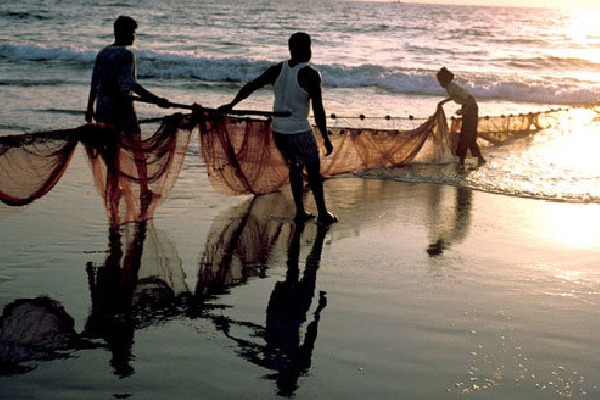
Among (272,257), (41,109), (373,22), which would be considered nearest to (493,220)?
(272,257)

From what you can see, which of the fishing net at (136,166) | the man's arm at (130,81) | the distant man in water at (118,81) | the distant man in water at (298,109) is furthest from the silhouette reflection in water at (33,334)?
the distant man in water at (298,109)

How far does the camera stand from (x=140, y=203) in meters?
7.79

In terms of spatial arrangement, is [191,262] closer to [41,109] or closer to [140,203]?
[140,203]

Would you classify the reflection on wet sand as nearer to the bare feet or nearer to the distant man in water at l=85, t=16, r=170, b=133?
the bare feet

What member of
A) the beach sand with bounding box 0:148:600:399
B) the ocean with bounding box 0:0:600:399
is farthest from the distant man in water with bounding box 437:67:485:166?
the beach sand with bounding box 0:148:600:399

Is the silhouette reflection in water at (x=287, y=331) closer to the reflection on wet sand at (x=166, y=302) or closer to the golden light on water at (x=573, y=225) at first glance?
the reflection on wet sand at (x=166, y=302)

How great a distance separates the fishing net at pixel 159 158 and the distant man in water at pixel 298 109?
624 millimetres

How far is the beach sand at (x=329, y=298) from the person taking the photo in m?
4.35

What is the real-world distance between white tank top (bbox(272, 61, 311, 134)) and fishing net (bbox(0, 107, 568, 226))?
73 cm

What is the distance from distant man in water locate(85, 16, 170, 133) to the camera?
7.24m

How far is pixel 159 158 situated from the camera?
772 cm

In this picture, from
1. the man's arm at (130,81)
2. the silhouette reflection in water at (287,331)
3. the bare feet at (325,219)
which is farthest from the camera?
the bare feet at (325,219)

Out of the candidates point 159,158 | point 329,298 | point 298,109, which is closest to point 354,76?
point 298,109

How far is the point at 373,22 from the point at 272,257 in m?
57.3
